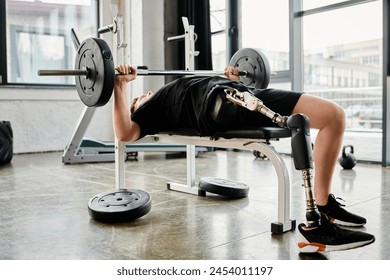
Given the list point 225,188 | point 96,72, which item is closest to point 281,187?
point 225,188

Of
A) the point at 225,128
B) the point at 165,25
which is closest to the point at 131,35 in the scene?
the point at 165,25

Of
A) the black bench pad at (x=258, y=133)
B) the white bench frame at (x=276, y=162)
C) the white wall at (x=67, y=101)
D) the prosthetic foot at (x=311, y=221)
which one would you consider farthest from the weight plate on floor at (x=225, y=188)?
the white wall at (x=67, y=101)

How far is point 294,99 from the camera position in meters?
1.76

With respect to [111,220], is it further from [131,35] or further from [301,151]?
[131,35]

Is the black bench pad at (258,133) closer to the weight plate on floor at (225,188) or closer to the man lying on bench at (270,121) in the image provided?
the man lying on bench at (270,121)

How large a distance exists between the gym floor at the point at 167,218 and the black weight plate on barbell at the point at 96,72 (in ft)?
1.84

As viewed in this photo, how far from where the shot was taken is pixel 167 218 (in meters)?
1.93

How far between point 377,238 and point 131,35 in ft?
14.5

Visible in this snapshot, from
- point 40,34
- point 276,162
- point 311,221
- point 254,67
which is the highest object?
point 40,34

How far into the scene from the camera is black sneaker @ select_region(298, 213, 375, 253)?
1.36m

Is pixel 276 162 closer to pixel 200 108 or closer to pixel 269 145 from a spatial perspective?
pixel 269 145

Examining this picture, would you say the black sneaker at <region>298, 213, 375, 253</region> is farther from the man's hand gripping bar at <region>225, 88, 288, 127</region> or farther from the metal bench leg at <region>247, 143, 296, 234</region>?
the man's hand gripping bar at <region>225, 88, 288, 127</region>

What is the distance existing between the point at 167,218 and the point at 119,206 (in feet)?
0.74

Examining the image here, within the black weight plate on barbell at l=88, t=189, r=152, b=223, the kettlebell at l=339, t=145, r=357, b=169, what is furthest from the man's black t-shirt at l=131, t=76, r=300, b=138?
the kettlebell at l=339, t=145, r=357, b=169
